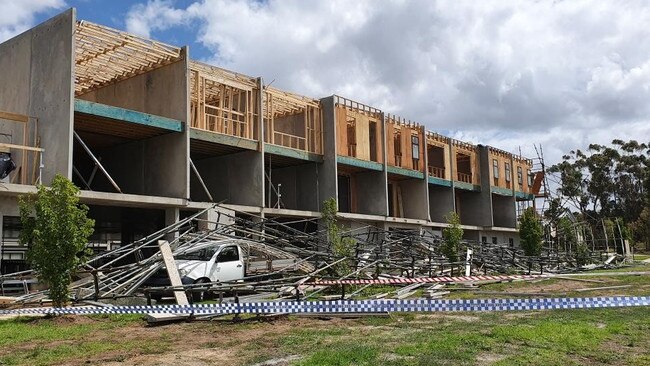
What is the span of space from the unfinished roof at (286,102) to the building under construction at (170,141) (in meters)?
0.09

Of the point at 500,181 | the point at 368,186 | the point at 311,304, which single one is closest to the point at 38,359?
the point at 311,304

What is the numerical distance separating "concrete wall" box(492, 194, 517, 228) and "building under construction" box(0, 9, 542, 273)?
44.0 feet

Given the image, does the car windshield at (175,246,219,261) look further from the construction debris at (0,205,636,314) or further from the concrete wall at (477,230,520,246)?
the concrete wall at (477,230,520,246)

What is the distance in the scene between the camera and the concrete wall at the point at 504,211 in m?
55.8

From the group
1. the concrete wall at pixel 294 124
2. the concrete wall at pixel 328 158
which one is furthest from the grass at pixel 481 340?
the concrete wall at pixel 294 124

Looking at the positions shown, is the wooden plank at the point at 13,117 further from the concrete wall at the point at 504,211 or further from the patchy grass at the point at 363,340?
the concrete wall at the point at 504,211

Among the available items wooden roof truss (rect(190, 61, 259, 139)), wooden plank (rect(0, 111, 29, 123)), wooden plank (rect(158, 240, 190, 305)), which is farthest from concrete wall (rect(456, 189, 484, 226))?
wooden plank (rect(158, 240, 190, 305))

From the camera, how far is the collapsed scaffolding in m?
15.9

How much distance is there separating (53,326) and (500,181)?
151 ft

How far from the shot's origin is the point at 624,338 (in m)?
9.77

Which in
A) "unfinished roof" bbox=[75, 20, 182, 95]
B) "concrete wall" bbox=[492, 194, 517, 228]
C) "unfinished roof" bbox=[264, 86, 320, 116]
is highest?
"unfinished roof" bbox=[75, 20, 182, 95]

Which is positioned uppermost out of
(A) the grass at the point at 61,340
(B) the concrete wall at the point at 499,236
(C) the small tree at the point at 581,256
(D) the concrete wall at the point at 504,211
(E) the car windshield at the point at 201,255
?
(D) the concrete wall at the point at 504,211

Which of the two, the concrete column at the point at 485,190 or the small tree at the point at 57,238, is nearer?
the small tree at the point at 57,238

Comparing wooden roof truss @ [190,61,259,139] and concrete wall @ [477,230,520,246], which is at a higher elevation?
wooden roof truss @ [190,61,259,139]
